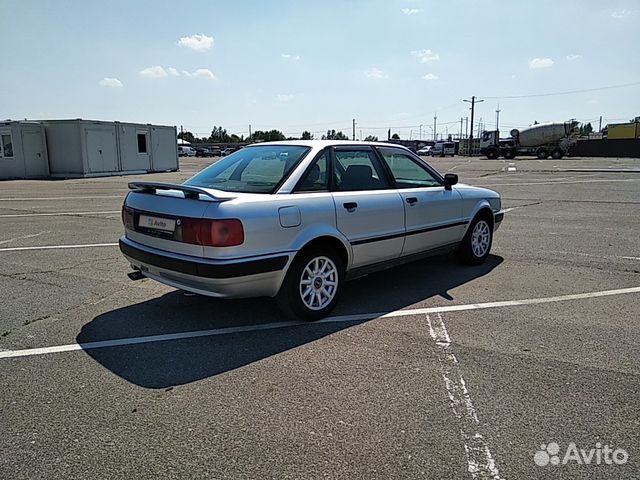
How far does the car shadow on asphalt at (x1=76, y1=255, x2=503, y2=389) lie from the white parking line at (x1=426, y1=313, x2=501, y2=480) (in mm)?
875

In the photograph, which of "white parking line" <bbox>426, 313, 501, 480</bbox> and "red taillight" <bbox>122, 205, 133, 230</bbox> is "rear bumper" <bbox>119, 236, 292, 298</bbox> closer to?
"red taillight" <bbox>122, 205, 133, 230</bbox>

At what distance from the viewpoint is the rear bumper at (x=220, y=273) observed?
4066 mm

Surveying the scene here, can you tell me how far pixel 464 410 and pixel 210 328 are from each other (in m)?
2.35

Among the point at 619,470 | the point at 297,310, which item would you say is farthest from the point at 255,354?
the point at 619,470

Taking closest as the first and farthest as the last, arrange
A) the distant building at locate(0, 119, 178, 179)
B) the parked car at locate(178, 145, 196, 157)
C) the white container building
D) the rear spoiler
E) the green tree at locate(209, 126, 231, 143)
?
the rear spoiler, the white container building, the distant building at locate(0, 119, 178, 179), the parked car at locate(178, 145, 196, 157), the green tree at locate(209, 126, 231, 143)

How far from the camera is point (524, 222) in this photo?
1064 centimetres

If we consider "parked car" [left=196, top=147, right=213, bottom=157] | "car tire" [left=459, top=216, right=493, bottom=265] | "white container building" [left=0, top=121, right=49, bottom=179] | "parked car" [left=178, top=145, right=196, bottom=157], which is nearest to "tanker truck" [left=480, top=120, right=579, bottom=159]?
"parked car" [left=196, top=147, right=213, bottom=157]

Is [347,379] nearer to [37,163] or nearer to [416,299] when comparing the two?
[416,299]

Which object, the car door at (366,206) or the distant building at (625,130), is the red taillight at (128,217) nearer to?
the car door at (366,206)

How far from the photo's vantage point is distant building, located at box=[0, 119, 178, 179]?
80.3ft

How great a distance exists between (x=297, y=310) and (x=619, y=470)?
2673 millimetres

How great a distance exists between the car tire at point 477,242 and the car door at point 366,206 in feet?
5.03
